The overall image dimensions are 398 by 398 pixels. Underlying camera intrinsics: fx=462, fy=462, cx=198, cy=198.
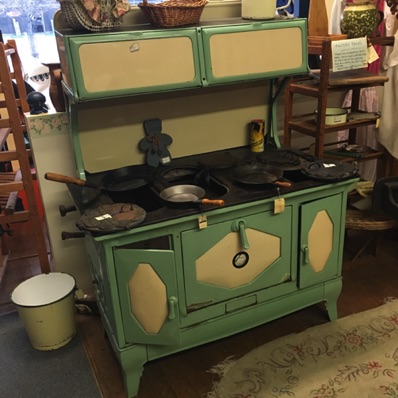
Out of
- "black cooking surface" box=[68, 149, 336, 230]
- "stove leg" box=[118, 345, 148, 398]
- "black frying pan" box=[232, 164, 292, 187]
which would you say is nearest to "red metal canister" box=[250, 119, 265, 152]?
"black cooking surface" box=[68, 149, 336, 230]

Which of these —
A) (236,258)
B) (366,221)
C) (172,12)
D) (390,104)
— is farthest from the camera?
(390,104)

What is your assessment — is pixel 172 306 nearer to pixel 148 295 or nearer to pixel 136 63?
pixel 148 295

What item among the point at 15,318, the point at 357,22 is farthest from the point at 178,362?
the point at 357,22

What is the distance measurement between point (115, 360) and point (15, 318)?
2.07 ft

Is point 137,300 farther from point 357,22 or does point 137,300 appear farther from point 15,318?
point 357,22

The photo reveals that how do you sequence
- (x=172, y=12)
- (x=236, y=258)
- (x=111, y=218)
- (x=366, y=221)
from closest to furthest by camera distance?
1. (x=111, y=218)
2. (x=172, y=12)
3. (x=236, y=258)
4. (x=366, y=221)

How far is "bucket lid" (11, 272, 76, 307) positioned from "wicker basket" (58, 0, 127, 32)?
A: 1.08 meters

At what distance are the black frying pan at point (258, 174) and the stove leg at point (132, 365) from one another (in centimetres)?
73

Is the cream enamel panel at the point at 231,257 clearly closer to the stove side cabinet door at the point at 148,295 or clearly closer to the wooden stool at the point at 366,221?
the stove side cabinet door at the point at 148,295

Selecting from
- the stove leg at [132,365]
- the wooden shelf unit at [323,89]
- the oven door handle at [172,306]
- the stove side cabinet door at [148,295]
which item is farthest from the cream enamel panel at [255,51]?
the stove leg at [132,365]

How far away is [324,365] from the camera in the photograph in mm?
1833

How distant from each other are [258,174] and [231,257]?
1.15 ft

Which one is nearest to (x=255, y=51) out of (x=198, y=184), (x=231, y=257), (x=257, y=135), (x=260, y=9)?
(x=260, y=9)

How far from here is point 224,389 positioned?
1.75 meters
